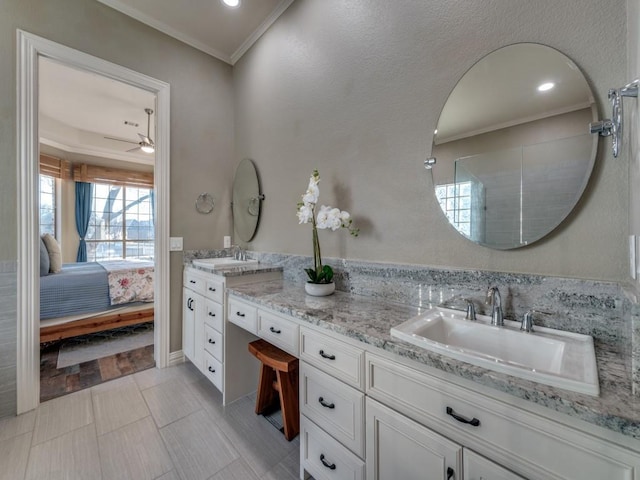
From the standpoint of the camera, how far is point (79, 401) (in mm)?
1926

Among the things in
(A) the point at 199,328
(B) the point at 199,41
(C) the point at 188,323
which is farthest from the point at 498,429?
(B) the point at 199,41

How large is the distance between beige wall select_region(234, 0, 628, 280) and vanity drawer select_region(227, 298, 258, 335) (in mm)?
616

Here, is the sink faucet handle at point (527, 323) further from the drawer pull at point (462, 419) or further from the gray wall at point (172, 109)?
the gray wall at point (172, 109)

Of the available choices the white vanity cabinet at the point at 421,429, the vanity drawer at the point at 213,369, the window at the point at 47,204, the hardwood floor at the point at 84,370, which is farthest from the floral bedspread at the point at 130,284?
the white vanity cabinet at the point at 421,429

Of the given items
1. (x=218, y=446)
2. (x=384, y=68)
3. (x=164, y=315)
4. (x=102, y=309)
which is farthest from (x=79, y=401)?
(x=384, y=68)

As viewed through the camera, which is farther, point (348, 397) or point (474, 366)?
point (348, 397)

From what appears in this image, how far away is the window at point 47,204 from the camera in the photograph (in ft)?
14.7

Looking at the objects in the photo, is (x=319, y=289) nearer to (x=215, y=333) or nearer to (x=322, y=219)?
(x=322, y=219)

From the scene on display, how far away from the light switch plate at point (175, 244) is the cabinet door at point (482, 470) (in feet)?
8.25

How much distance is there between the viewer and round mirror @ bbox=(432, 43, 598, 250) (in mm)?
978

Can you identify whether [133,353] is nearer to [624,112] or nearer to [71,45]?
[71,45]

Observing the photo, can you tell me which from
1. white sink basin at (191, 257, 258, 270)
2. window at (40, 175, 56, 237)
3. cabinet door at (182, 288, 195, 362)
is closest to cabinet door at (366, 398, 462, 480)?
white sink basin at (191, 257, 258, 270)

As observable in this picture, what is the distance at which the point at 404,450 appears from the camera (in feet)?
2.90

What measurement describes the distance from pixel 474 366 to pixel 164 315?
2506 millimetres
